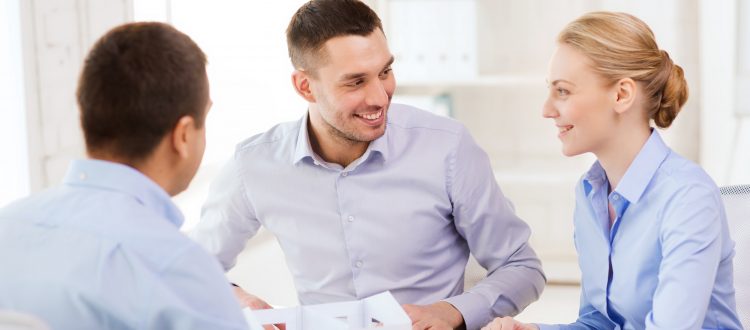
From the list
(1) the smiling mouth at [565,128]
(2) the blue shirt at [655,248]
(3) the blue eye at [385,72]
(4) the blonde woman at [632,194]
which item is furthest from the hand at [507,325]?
(3) the blue eye at [385,72]

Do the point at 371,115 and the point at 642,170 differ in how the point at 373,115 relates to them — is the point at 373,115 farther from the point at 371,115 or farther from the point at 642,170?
the point at 642,170

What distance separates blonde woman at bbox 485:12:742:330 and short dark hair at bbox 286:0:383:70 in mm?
443

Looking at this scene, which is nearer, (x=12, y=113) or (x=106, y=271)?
(x=106, y=271)

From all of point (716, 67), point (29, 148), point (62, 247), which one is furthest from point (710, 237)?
point (716, 67)

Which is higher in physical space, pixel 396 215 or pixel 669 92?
pixel 669 92

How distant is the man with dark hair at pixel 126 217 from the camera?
0.96 m

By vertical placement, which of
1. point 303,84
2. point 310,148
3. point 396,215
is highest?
point 303,84

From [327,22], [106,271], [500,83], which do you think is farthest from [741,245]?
[500,83]

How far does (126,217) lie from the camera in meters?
0.99

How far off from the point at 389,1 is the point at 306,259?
1.85m

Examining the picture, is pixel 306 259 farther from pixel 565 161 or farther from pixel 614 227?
pixel 565 161

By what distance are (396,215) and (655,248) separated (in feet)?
1.89

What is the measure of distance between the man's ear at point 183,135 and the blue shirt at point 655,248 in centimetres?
76

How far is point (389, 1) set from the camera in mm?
3594
